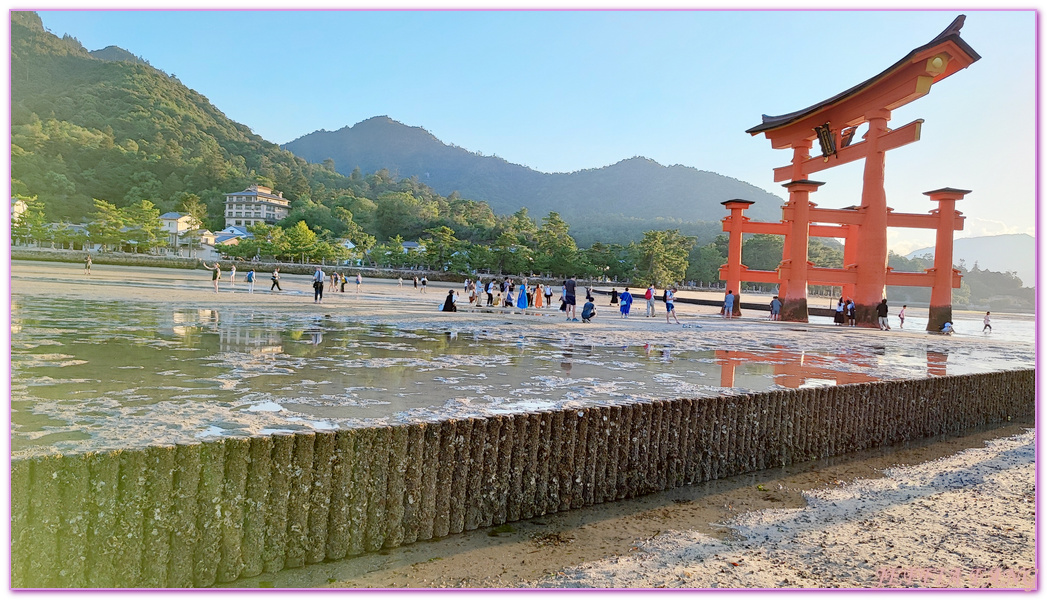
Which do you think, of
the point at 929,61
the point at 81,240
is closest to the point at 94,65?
the point at 81,240

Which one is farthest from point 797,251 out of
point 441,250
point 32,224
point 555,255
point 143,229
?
point 32,224

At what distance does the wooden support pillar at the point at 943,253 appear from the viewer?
2608cm

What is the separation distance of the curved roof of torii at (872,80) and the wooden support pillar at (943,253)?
6.48 m

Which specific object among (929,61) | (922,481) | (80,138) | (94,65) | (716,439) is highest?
(94,65)

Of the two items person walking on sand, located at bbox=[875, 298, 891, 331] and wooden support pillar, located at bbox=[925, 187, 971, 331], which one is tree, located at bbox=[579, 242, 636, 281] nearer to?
wooden support pillar, located at bbox=[925, 187, 971, 331]

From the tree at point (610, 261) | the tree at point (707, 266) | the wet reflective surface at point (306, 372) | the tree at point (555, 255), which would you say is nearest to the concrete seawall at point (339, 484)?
the wet reflective surface at point (306, 372)

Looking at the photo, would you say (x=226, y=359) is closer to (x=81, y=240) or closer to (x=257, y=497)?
(x=257, y=497)

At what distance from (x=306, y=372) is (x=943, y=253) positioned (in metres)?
28.2

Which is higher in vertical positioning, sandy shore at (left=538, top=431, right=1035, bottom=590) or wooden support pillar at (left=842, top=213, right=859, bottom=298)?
wooden support pillar at (left=842, top=213, right=859, bottom=298)

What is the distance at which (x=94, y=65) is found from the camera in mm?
132125

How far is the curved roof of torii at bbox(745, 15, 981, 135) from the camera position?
19.6 meters

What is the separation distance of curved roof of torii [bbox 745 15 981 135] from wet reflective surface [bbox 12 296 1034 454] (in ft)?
37.7

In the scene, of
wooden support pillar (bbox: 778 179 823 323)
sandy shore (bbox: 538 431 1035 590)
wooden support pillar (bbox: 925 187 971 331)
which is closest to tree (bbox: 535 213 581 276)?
wooden support pillar (bbox: 778 179 823 323)

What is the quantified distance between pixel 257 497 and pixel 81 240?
7291 cm
